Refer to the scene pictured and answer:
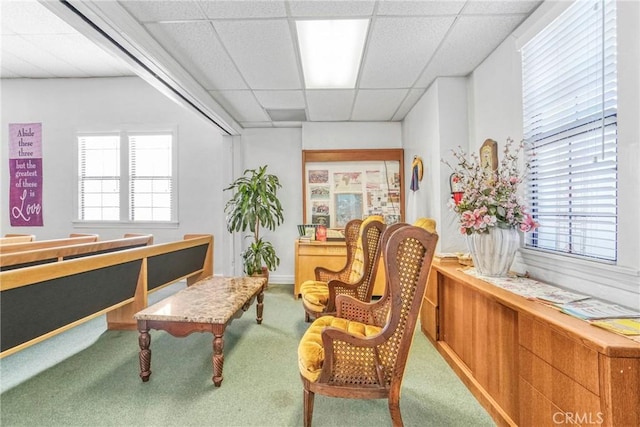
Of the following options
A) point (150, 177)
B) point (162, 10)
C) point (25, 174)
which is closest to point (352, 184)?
point (162, 10)

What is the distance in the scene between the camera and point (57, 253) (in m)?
2.61

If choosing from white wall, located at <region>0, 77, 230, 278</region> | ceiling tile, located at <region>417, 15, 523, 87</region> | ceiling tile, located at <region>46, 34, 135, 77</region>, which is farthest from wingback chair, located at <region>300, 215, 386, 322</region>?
ceiling tile, located at <region>46, 34, 135, 77</region>

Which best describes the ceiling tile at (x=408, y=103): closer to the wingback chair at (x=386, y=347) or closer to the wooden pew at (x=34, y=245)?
the wingback chair at (x=386, y=347)

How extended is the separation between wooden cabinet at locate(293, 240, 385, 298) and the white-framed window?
2.58 metres

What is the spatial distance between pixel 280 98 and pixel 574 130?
2.99 meters

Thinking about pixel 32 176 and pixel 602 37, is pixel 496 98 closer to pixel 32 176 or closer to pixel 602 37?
pixel 602 37

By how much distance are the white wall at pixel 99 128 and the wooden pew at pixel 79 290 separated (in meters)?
1.70

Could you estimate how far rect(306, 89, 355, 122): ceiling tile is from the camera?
11.4ft

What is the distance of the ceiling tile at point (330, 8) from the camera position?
1.96 metres

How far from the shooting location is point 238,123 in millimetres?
4625

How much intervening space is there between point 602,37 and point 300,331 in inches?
122

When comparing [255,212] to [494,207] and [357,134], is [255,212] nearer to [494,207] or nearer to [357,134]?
[357,134]

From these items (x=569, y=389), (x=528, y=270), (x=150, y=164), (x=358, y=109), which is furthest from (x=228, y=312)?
(x=150, y=164)

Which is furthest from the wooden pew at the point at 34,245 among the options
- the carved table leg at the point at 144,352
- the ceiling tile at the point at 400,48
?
the ceiling tile at the point at 400,48
